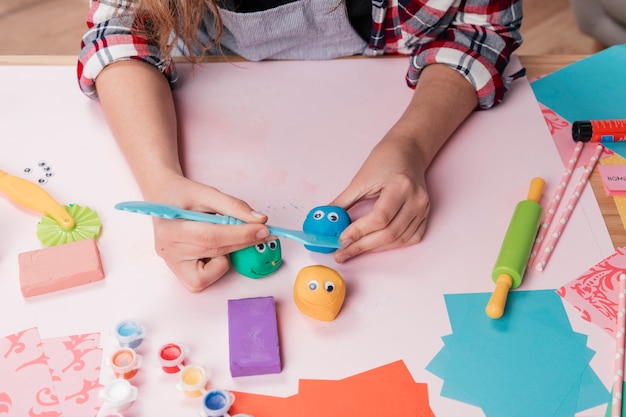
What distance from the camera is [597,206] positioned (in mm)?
771

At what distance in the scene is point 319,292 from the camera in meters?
0.64

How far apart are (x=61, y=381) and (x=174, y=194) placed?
0.69 ft

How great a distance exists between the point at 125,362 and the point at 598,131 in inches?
23.7

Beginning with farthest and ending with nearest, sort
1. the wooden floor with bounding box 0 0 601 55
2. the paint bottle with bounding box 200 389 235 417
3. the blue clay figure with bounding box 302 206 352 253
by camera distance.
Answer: the wooden floor with bounding box 0 0 601 55 → the blue clay figure with bounding box 302 206 352 253 → the paint bottle with bounding box 200 389 235 417

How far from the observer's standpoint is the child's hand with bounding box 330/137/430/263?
2.32 feet

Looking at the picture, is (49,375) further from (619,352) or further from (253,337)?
(619,352)

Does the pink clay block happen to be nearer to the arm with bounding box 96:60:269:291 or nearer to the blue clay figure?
the arm with bounding box 96:60:269:291

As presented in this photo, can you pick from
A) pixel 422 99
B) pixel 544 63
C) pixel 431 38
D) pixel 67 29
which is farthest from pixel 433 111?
pixel 67 29

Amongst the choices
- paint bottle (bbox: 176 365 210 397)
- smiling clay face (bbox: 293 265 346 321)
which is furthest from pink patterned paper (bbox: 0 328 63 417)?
smiling clay face (bbox: 293 265 346 321)

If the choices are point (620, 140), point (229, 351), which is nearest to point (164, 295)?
point (229, 351)

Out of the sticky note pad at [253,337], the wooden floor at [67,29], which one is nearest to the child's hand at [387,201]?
the sticky note pad at [253,337]

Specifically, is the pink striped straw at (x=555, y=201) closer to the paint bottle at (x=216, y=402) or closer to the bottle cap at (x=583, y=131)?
the bottle cap at (x=583, y=131)

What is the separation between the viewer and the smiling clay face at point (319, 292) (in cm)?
64

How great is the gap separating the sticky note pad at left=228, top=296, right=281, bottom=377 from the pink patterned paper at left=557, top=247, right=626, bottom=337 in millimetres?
288
